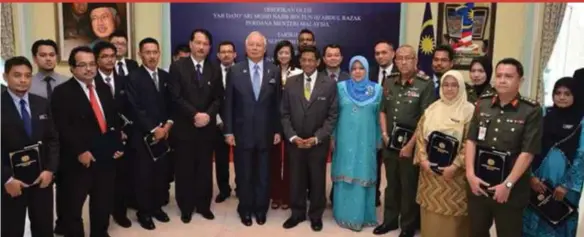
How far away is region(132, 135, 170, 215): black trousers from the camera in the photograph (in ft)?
11.8

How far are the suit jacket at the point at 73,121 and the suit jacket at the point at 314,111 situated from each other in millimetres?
1244

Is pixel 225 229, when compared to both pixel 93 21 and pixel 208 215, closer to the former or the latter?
pixel 208 215

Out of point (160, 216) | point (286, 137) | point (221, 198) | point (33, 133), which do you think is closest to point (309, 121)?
point (286, 137)

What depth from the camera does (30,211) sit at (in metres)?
2.94

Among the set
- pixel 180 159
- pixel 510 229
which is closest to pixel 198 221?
pixel 180 159

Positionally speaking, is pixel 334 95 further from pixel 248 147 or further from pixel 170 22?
pixel 170 22

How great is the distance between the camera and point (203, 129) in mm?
3695

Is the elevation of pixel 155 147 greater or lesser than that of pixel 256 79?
lesser

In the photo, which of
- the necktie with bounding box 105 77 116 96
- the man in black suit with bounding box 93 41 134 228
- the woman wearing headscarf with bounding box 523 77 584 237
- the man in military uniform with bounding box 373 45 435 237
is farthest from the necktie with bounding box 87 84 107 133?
the woman wearing headscarf with bounding box 523 77 584 237

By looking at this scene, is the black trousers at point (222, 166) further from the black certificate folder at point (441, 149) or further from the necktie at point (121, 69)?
the black certificate folder at point (441, 149)

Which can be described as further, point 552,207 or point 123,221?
point 123,221

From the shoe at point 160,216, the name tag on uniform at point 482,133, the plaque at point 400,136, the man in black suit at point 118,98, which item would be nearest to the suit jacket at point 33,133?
the man in black suit at point 118,98

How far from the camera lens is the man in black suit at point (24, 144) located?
271cm

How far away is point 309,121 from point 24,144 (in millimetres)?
1750
